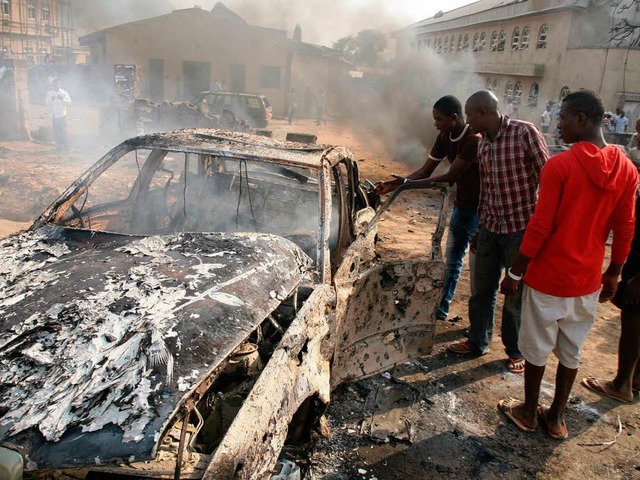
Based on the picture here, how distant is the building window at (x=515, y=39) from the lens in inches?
1095

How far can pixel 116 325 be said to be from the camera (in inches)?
82.0

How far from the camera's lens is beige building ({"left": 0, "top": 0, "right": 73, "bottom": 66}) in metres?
39.8

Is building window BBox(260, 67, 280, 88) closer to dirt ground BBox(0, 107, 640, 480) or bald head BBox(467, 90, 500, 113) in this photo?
dirt ground BBox(0, 107, 640, 480)

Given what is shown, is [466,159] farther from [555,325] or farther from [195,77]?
[195,77]

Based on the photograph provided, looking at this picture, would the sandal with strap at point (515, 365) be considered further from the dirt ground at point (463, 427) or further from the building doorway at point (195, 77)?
the building doorway at point (195, 77)

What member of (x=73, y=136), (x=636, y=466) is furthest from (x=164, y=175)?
(x=73, y=136)

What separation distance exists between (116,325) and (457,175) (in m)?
3.15

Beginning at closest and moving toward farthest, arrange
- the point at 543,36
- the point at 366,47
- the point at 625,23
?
the point at 625,23, the point at 543,36, the point at 366,47

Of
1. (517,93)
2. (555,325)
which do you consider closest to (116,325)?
(555,325)

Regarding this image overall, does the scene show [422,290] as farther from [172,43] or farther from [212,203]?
[172,43]

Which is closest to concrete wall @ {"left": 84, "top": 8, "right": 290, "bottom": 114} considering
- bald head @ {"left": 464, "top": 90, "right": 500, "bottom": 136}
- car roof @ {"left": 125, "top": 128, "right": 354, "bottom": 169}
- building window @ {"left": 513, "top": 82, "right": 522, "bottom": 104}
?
building window @ {"left": 513, "top": 82, "right": 522, "bottom": 104}

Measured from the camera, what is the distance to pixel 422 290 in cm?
361

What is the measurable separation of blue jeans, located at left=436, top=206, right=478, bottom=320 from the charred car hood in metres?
2.20

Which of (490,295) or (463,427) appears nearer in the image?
(463,427)
